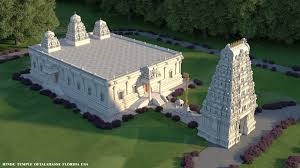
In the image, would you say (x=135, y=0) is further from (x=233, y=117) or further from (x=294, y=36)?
(x=233, y=117)

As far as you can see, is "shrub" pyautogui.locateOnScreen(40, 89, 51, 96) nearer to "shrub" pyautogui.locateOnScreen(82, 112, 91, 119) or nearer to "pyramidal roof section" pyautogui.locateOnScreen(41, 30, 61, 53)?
"pyramidal roof section" pyautogui.locateOnScreen(41, 30, 61, 53)

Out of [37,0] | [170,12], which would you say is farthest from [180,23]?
[37,0]

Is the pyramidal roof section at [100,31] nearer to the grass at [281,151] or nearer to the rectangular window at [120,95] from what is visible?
the rectangular window at [120,95]

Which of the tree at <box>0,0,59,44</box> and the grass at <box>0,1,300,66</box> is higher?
the tree at <box>0,0,59,44</box>

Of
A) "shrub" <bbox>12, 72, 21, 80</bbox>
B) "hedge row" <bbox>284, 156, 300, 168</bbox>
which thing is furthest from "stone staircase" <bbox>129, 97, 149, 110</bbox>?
"hedge row" <bbox>284, 156, 300, 168</bbox>

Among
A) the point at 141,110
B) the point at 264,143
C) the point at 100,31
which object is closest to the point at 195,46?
the point at 100,31

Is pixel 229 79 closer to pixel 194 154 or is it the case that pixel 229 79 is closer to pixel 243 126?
pixel 243 126

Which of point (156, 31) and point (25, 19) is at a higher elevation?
point (25, 19)
